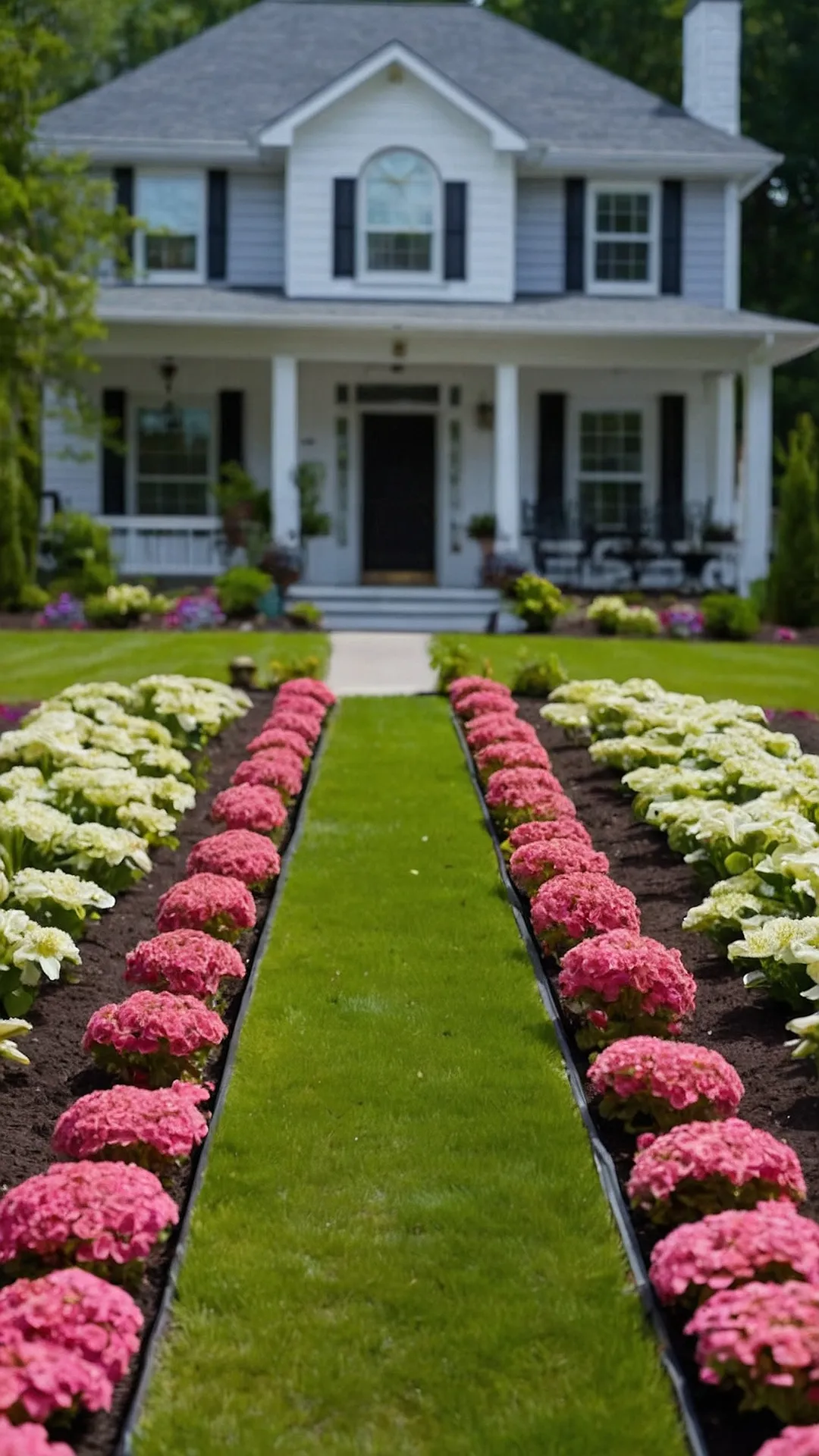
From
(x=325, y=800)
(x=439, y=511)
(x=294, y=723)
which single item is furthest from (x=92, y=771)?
(x=439, y=511)

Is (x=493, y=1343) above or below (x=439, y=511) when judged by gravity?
below

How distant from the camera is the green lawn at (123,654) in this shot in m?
12.4

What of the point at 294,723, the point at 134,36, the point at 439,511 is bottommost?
the point at 294,723

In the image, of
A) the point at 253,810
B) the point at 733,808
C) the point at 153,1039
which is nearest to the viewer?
the point at 153,1039

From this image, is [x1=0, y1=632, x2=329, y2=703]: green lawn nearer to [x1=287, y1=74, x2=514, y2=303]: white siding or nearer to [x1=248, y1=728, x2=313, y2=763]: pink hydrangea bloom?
[x1=248, y1=728, x2=313, y2=763]: pink hydrangea bloom

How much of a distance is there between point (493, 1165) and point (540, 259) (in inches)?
680

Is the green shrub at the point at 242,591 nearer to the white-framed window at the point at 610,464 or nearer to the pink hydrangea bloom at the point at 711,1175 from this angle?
the white-framed window at the point at 610,464

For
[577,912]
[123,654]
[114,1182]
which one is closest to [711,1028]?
[577,912]

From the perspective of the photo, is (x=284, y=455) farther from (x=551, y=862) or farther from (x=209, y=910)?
(x=209, y=910)

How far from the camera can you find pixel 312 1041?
512cm

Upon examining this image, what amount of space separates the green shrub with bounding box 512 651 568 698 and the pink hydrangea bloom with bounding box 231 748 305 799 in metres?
3.24

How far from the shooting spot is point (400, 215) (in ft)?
63.3

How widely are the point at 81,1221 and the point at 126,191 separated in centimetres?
1807

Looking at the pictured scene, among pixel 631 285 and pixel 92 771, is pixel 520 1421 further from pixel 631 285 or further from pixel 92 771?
pixel 631 285
